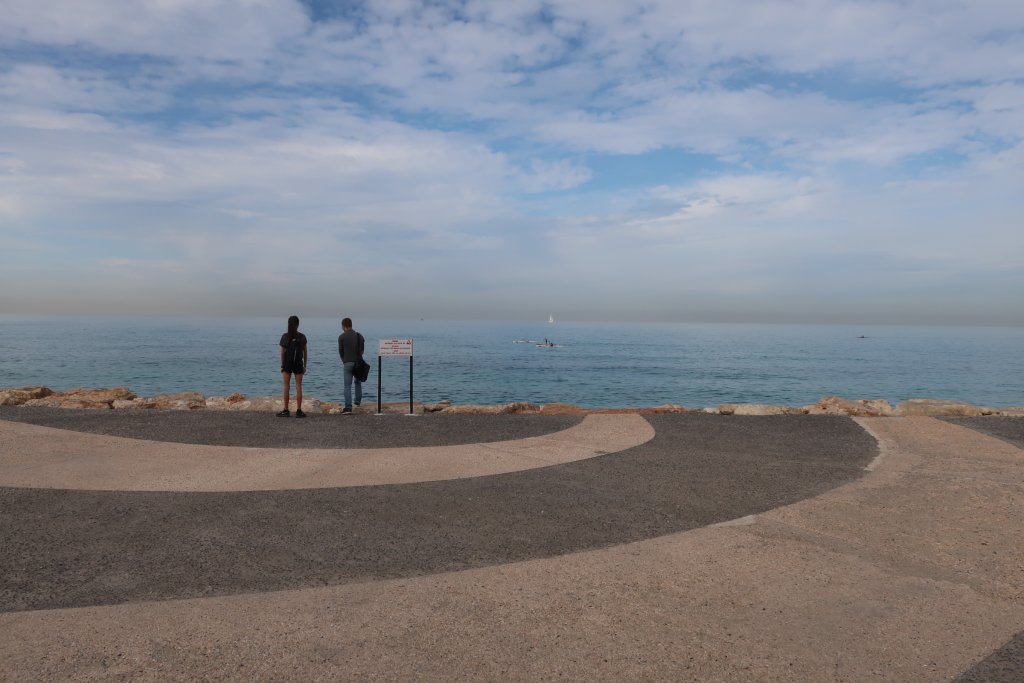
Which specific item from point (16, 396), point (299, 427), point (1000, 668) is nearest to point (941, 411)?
point (1000, 668)

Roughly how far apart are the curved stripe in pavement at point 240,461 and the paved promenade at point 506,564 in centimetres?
6

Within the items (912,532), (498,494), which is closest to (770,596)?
(912,532)

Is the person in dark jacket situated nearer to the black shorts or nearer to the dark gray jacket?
the dark gray jacket

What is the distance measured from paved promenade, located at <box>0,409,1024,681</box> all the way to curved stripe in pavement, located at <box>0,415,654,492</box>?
0.18 feet

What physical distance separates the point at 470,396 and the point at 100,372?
2977 centimetres

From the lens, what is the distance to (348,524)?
5641 mm

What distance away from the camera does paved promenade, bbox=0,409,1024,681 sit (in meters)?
3.46

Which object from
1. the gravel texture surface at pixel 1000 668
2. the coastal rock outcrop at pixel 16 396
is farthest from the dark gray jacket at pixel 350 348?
the gravel texture surface at pixel 1000 668

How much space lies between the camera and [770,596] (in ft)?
14.0

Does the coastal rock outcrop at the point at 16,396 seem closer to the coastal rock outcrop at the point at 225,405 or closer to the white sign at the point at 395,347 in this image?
the coastal rock outcrop at the point at 225,405

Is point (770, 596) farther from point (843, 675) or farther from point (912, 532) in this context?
point (912, 532)

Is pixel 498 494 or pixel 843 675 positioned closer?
pixel 843 675

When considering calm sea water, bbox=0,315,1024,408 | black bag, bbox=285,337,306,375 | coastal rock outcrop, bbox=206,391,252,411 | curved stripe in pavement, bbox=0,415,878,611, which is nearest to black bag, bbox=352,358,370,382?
black bag, bbox=285,337,306,375

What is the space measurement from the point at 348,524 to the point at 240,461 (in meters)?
3.16
